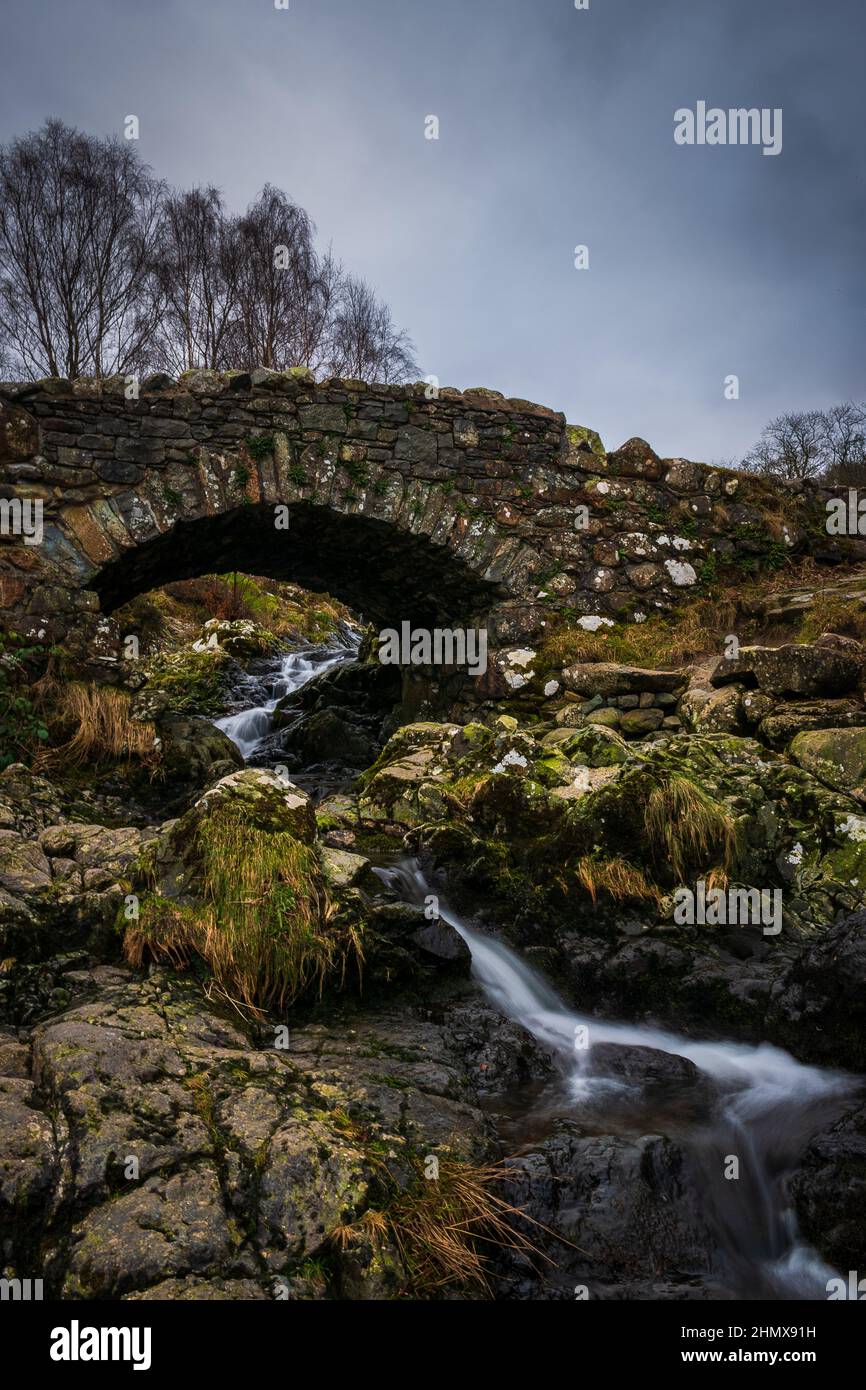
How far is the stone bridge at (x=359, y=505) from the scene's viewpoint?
8.06 meters

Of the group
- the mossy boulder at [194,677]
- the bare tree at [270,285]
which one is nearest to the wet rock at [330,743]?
the mossy boulder at [194,677]

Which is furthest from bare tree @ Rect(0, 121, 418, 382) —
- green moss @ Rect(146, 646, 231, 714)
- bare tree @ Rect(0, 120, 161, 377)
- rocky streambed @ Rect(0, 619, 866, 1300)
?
rocky streambed @ Rect(0, 619, 866, 1300)

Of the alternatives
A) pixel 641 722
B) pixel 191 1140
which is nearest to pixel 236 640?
pixel 641 722

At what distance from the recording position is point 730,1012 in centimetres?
456

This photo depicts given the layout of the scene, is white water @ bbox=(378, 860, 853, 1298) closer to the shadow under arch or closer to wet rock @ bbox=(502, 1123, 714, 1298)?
wet rock @ bbox=(502, 1123, 714, 1298)

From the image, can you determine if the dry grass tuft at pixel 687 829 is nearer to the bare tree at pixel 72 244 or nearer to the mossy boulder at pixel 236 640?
the mossy boulder at pixel 236 640

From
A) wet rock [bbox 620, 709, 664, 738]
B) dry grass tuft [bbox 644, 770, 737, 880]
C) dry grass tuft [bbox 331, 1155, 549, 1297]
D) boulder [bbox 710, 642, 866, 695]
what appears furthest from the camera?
wet rock [bbox 620, 709, 664, 738]

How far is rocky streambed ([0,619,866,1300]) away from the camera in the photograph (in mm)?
2623

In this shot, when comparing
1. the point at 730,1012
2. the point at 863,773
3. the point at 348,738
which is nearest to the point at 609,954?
the point at 730,1012

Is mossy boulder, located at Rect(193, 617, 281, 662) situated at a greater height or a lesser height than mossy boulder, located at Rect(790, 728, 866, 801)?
greater

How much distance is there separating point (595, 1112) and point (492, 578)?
6.47 meters

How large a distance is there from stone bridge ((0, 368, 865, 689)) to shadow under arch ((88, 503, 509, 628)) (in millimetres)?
31

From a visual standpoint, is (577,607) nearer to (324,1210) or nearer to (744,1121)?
(744,1121)

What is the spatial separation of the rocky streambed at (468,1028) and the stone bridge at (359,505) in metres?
2.57
